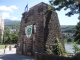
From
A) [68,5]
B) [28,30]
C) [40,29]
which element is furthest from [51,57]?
[28,30]

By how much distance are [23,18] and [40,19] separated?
5.56 metres

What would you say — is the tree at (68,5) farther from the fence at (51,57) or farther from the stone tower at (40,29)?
the stone tower at (40,29)

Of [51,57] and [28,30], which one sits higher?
[28,30]

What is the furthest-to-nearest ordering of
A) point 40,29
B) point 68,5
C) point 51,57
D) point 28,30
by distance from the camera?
point 28,30
point 40,29
point 51,57
point 68,5

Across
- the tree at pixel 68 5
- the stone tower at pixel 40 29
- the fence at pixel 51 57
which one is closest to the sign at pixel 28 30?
the stone tower at pixel 40 29

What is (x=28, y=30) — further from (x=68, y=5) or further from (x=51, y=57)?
(x=68, y=5)

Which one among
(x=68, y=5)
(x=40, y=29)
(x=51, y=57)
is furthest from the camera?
(x=40, y=29)

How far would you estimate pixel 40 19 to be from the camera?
25141 millimetres

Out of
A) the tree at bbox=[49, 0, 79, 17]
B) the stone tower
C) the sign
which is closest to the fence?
the tree at bbox=[49, 0, 79, 17]

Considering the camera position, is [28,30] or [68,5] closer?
[68,5]

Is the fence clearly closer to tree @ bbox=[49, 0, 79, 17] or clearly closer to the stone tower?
tree @ bbox=[49, 0, 79, 17]

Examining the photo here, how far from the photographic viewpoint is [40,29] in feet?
81.8

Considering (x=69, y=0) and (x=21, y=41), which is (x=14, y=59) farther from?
(x=69, y=0)

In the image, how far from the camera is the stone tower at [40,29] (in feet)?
80.3
